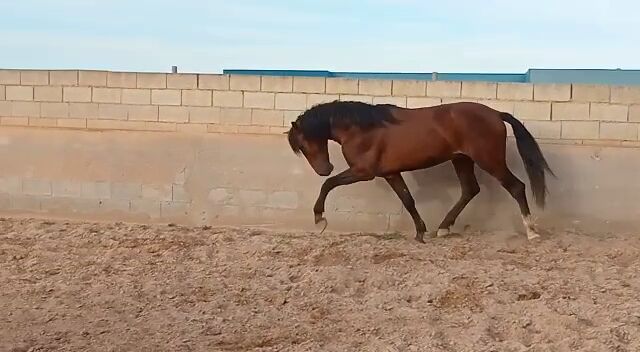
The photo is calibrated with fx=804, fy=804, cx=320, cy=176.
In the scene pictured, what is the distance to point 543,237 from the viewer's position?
657 cm

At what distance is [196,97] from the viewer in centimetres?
752

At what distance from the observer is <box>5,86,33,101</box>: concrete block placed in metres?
7.86

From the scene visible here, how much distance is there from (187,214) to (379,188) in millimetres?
1829

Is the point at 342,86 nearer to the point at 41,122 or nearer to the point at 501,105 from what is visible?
the point at 501,105

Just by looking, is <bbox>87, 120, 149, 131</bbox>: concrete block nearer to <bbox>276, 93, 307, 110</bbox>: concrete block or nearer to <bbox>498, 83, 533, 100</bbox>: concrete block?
<bbox>276, 93, 307, 110</bbox>: concrete block

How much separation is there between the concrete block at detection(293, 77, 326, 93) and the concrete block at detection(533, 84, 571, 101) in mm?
1881

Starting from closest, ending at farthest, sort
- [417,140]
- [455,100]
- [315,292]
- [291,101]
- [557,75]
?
1. [315,292]
2. [417,140]
3. [455,100]
4. [291,101]
5. [557,75]

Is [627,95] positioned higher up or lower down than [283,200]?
higher up

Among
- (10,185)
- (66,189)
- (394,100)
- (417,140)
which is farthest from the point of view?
(10,185)

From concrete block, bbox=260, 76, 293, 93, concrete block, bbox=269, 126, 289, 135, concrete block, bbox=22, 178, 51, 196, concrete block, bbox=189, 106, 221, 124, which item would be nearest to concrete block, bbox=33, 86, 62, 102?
concrete block, bbox=22, 178, 51, 196

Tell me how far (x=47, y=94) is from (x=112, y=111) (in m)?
0.69

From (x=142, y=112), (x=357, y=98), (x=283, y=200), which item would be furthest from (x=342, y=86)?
(x=142, y=112)

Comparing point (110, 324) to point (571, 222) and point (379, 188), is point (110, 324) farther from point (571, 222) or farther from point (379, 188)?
point (571, 222)

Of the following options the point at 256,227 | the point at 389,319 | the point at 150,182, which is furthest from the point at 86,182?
the point at 389,319
